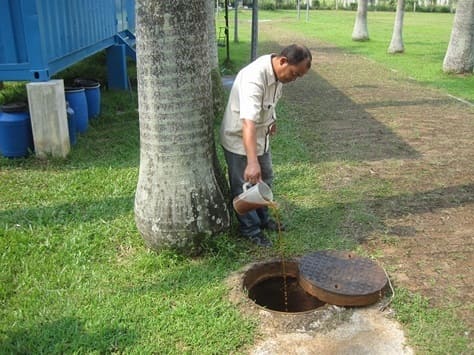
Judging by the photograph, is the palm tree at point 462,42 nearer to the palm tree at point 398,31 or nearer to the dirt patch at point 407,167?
the dirt patch at point 407,167

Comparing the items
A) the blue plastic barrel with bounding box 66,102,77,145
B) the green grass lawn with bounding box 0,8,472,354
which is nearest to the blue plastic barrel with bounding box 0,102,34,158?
the green grass lawn with bounding box 0,8,472,354

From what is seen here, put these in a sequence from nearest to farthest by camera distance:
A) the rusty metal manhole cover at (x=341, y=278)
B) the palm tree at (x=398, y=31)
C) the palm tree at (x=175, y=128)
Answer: the rusty metal manhole cover at (x=341, y=278) < the palm tree at (x=175, y=128) < the palm tree at (x=398, y=31)

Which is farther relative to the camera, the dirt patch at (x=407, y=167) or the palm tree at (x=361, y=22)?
the palm tree at (x=361, y=22)

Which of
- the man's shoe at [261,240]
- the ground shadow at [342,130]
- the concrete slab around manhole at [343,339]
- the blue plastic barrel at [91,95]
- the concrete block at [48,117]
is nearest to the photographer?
the concrete slab around manhole at [343,339]

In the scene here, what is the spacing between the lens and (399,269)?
3900mm

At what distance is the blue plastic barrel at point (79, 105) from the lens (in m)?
7.05

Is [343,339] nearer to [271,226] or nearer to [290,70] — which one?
[271,226]

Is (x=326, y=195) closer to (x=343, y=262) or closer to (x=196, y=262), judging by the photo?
(x=343, y=262)

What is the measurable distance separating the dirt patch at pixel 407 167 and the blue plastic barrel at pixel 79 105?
124 inches

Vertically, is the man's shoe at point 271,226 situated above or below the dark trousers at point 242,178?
below

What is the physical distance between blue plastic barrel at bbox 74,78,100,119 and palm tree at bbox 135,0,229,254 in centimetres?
447

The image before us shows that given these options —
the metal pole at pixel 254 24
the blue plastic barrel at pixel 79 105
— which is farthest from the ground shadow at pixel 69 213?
the metal pole at pixel 254 24

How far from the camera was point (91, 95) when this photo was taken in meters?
7.98

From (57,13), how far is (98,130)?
1.72 m
